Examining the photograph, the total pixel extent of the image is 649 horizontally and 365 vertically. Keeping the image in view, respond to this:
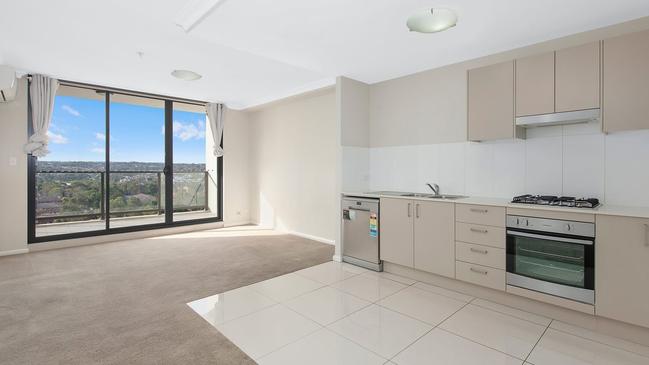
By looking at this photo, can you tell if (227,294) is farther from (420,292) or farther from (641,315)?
(641,315)

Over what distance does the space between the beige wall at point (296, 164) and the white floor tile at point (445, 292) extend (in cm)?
148

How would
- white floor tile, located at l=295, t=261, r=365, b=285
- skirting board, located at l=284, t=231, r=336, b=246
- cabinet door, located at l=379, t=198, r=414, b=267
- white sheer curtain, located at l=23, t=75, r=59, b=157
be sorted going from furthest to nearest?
skirting board, located at l=284, t=231, r=336, b=246, white sheer curtain, located at l=23, t=75, r=59, b=157, white floor tile, located at l=295, t=261, r=365, b=285, cabinet door, located at l=379, t=198, r=414, b=267

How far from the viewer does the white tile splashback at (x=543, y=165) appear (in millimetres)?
2531

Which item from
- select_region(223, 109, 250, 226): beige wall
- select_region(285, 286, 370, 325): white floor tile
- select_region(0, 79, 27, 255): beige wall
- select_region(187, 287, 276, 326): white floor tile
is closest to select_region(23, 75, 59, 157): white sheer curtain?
select_region(0, 79, 27, 255): beige wall

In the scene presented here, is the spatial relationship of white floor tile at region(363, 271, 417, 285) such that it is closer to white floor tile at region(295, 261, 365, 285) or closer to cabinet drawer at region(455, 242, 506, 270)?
white floor tile at region(295, 261, 365, 285)

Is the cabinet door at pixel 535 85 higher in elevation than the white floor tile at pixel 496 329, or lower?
higher

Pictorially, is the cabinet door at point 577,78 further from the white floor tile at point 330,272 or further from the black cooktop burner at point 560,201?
the white floor tile at point 330,272

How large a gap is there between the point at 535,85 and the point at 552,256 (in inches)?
57.8

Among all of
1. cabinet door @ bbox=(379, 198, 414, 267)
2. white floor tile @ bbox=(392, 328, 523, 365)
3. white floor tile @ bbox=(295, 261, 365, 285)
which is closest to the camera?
white floor tile @ bbox=(392, 328, 523, 365)

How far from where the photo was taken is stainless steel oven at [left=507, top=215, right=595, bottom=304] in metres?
2.29

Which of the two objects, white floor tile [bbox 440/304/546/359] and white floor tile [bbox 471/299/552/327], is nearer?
white floor tile [bbox 440/304/546/359]

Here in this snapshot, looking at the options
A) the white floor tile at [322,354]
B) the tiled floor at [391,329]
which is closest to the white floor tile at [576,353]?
the tiled floor at [391,329]

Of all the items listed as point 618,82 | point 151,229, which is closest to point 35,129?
point 151,229

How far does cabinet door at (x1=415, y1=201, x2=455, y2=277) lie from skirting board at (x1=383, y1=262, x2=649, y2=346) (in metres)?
0.15
